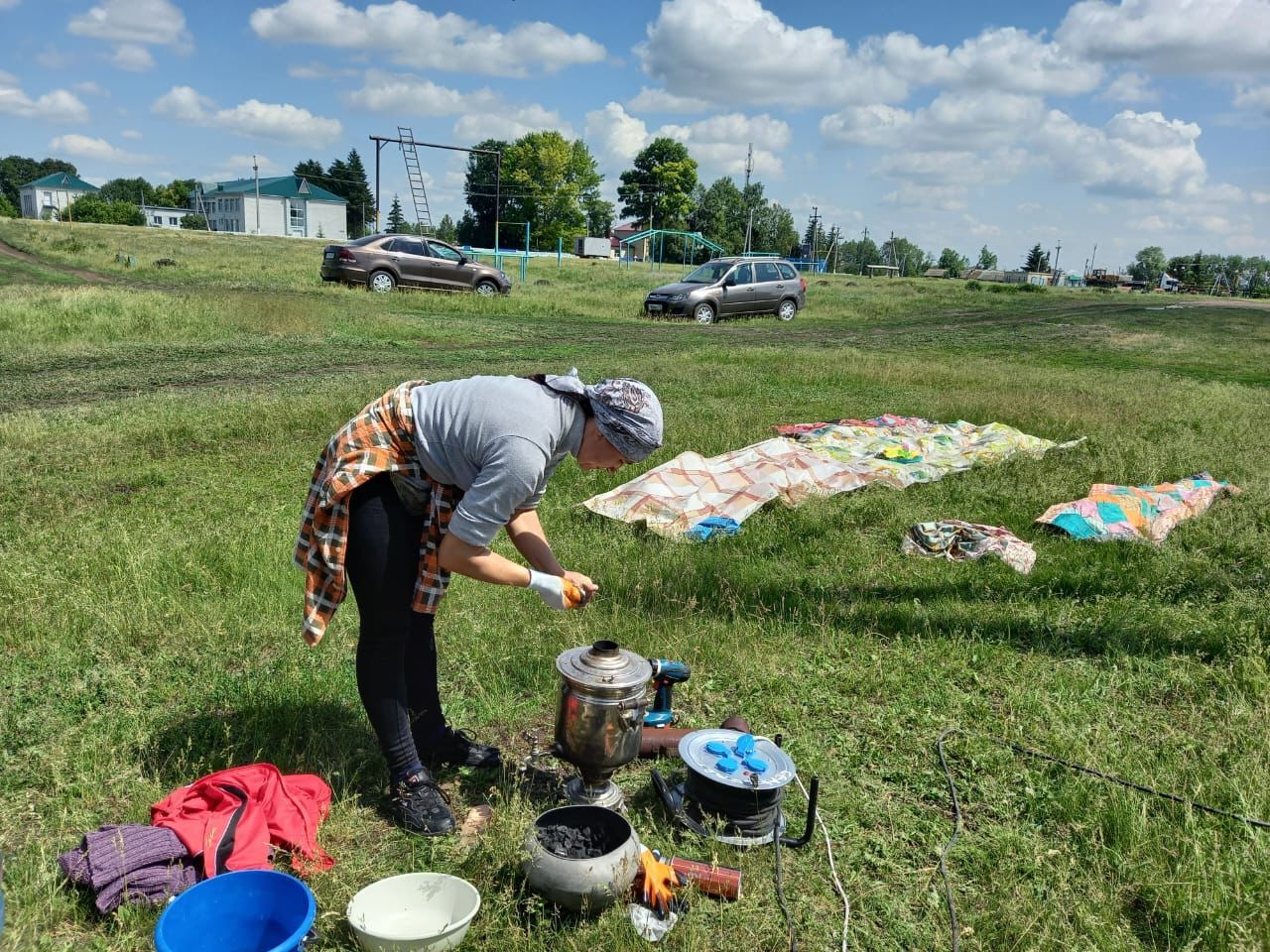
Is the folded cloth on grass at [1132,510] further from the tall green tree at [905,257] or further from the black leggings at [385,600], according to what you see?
the tall green tree at [905,257]

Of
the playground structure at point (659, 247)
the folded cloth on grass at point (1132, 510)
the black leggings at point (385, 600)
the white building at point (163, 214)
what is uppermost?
the white building at point (163, 214)

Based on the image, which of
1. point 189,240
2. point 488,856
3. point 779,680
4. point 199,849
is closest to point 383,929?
point 488,856

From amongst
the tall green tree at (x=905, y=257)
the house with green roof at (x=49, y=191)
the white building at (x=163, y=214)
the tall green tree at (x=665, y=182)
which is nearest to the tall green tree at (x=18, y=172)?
the house with green roof at (x=49, y=191)

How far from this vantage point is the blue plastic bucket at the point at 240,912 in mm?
2219

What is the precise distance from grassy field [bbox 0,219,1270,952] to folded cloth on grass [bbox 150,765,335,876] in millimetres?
104

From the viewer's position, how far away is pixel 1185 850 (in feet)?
8.98

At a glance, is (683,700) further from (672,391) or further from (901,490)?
(672,391)

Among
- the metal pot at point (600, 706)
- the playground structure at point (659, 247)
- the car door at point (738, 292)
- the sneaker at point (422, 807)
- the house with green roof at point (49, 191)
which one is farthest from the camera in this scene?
the house with green roof at point (49, 191)

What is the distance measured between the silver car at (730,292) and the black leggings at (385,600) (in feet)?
61.7

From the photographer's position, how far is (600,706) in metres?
2.71

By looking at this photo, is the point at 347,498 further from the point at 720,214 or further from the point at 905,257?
the point at 905,257

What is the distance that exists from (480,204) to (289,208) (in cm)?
1811

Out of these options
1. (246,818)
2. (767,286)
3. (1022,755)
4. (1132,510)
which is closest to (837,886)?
(1022,755)

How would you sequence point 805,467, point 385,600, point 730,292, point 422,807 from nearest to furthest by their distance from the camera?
1. point 385,600
2. point 422,807
3. point 805,467
4. point 730,292
